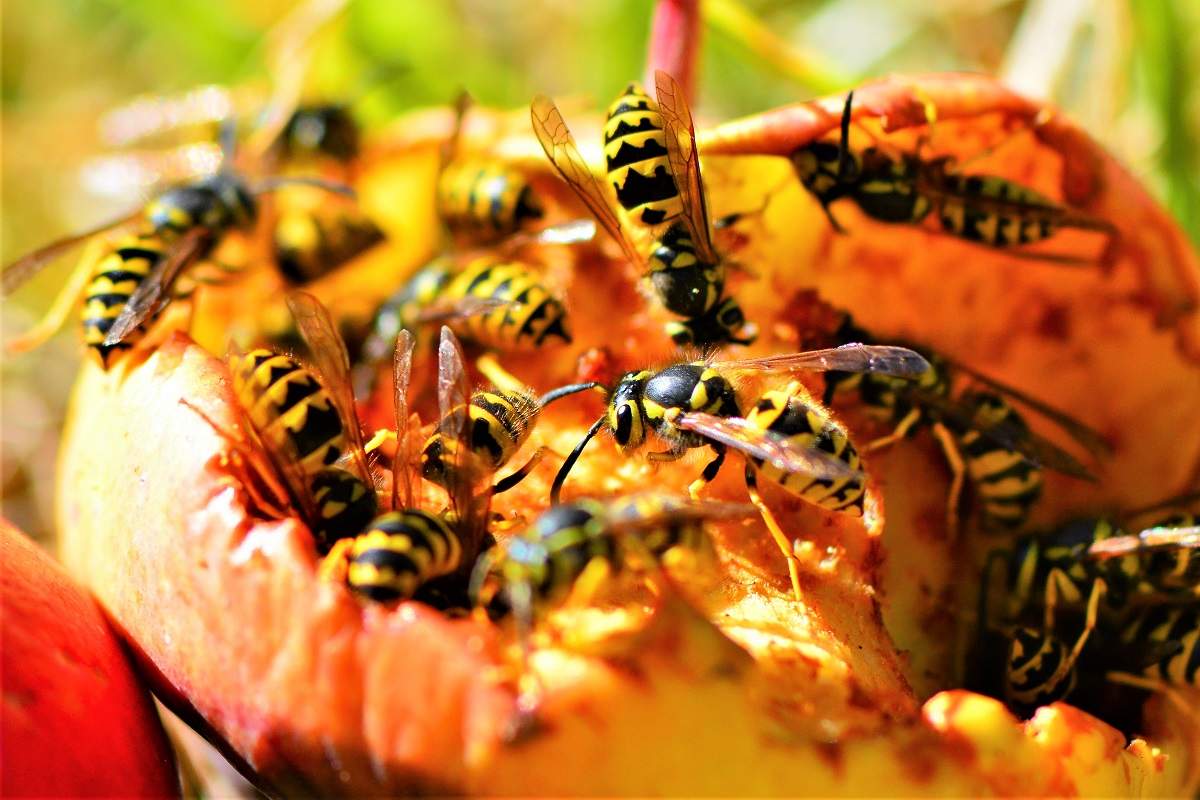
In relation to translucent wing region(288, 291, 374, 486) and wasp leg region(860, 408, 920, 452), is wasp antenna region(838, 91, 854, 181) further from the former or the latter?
translucent wing region(288, 291, 374, 486)

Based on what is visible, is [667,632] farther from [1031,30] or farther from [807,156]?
[1031,30]

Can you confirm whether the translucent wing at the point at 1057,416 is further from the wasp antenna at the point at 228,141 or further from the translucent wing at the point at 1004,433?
the wasp antenna at the point at 228,141

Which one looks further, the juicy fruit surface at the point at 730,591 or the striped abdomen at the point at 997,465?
the striped abdomen at the point at 997,465

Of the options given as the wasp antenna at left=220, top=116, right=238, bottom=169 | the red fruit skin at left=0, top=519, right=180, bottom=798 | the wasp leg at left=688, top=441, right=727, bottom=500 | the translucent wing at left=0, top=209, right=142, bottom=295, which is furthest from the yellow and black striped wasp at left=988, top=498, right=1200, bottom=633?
the wasp antenna at left=220, top=116, right=238, bottom=169

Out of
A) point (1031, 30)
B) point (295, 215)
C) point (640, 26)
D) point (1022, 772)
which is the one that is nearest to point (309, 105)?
point (295, 215)

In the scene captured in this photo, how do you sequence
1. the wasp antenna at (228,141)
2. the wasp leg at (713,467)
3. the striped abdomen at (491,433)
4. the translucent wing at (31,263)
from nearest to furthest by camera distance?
the striped abdomen at (491,433) < the wasp leg at (713,467) < the translucent wing at (31,263) < the wasp antenna at (228,141)

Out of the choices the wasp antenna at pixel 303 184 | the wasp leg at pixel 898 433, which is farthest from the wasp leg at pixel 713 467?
the wasp antenna at pixel 303 184

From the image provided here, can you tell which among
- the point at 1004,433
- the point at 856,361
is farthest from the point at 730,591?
the point at 1004,433
